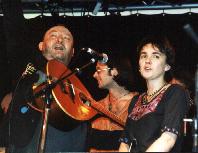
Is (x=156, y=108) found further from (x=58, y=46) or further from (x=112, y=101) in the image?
(x=112, y=101)

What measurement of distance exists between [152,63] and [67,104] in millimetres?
878

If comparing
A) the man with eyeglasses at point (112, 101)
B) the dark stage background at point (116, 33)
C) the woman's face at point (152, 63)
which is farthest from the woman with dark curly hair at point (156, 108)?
the dark stage background at point (116, 33)

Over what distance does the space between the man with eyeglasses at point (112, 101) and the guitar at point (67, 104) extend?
0.47 meters

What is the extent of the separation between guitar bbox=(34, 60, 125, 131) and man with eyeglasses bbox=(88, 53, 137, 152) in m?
0.47

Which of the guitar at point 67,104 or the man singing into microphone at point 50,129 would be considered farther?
the guitar at point 67,104

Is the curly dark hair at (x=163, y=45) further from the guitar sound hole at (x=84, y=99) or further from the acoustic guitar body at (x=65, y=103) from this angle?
the guitar sound hole at (x=84, y=99)

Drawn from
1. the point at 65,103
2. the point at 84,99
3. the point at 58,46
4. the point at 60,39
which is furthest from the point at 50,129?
the point at 60,39

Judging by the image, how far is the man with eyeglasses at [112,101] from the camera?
453 cm

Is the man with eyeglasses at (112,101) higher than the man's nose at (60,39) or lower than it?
lower

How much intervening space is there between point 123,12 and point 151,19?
0.50 meters

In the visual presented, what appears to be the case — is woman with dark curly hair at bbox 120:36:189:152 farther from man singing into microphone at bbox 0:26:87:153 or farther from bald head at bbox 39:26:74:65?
bald head at bbox 39:26:74:65

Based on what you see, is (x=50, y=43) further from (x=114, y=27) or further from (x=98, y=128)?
(x=114, y=27)

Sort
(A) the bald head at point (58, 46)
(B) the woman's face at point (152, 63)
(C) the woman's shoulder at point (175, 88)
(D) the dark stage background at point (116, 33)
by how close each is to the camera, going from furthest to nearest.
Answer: (D) the dark stage background at point (116, 33)
(A) the bald head at point (58, 46)
(B) the woman's face at point (152, 63)
(C) the woman's shoulder at point (175, 88)

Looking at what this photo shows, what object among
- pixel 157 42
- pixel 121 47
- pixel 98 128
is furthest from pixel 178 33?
pixel 157 42
